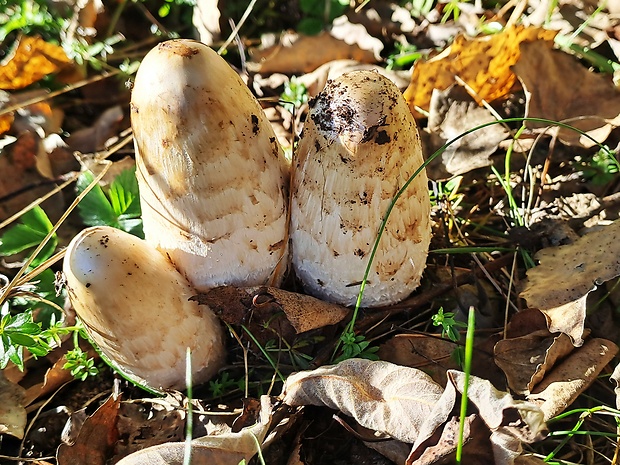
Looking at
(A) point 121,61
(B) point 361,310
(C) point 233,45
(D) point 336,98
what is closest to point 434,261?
(B) point 361,310

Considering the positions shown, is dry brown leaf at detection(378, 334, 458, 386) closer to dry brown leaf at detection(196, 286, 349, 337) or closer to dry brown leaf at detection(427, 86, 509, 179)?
dry brown leaf at detection(196, 286, 349, 337)

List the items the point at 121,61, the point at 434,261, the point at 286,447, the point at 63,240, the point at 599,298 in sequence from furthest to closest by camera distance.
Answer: the point at 121,61 < the point at 63,240 < the point at 434,261 < the point at 599,298 < the point at 286,447

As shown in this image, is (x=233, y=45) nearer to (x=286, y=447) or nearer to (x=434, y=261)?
(x=434, y=261)

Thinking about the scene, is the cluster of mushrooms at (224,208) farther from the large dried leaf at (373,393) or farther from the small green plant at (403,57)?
the small green plant at (403,57)

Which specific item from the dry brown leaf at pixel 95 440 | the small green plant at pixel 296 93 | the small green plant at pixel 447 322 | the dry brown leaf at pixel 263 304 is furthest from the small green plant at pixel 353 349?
the small green plant at pixel 296 93

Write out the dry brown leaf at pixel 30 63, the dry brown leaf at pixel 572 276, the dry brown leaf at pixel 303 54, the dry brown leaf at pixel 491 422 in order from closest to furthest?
the dry brown leaf at pixel 491 422 < the dry brown leaf at pixel 572 276 < the dry brown leaf at pixel 30 63 < the dry brown leaf at pixel 303 54

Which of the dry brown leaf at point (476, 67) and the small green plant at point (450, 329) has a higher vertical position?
the dry brown leaf at point (476, 67)
